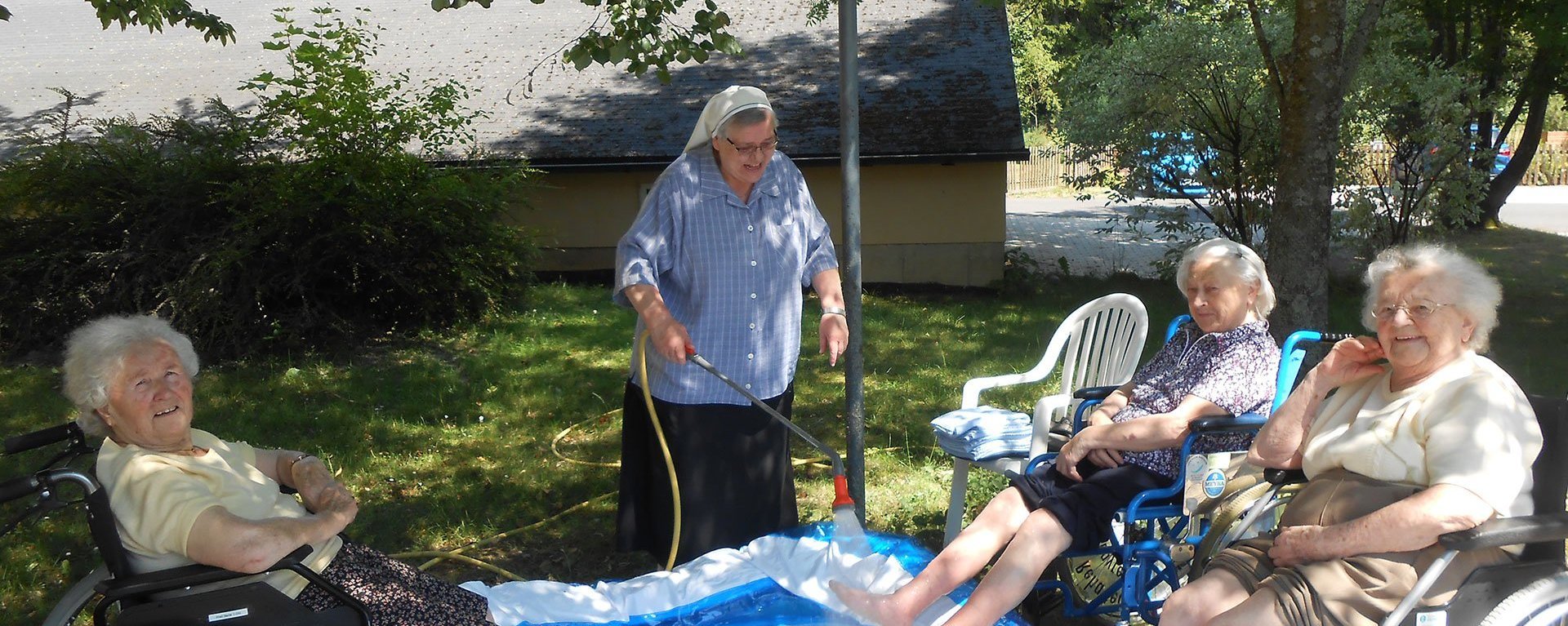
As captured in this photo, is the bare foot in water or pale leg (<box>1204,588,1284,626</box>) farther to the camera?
the bare foot in water

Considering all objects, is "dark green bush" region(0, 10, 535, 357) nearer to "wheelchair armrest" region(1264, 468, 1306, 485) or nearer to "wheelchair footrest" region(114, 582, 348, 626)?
→ "wheelchair footrest" region(114, 582, 348, 626)

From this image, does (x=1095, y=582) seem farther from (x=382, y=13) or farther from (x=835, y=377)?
(x=382, y=13)

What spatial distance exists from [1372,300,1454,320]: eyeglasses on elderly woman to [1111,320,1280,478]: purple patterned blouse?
0.54m

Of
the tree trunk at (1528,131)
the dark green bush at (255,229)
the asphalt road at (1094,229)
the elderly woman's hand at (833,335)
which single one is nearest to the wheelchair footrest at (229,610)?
the elderly woman's hand at (833,335)

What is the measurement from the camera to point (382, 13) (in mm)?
14156

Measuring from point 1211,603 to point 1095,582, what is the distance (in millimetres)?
826

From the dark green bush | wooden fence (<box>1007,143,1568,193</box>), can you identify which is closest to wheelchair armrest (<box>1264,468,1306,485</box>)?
the dark green bush

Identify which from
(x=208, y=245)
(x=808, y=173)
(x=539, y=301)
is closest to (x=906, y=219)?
(x=808, y=173)

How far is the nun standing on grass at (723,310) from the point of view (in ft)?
10.7

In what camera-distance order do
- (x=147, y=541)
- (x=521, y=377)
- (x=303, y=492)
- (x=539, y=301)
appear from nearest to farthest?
(x=147, y=541) < (x=303, y=492) < (x=521, y=377) < (x=539, y=301)

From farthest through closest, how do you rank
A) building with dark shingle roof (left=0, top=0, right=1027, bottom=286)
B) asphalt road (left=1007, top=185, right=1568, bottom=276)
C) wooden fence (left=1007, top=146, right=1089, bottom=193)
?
wooden fence (left=1007, top=146, right=1089, bottom=193) < asphalt road (left=1007, top=185, right=1568, bottom=276) < building with dark shingle roof (left=0, top=0, right=1027, bottom=286)

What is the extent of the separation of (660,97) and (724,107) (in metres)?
9.25

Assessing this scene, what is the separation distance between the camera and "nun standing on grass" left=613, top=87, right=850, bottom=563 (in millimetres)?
3254

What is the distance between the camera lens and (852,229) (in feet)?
11.2
